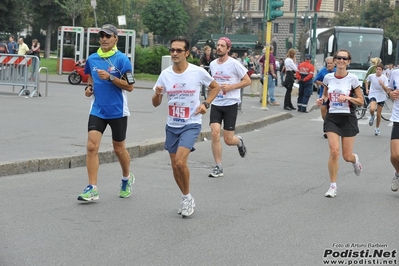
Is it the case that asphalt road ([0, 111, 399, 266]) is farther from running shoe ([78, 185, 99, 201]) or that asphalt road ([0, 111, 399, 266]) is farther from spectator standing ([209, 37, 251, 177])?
spectator standing ([209, 37, 251, 177])

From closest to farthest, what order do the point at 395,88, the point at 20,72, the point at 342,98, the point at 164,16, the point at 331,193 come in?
the point at 331,193, the point at 342,98, the point at 395,88, the point at 20,72, the point at 164,16

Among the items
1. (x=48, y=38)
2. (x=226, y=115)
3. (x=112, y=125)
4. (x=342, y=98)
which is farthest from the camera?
(x=48, y=38)

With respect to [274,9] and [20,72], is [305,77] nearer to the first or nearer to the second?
[274,9]

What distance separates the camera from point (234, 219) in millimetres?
8258

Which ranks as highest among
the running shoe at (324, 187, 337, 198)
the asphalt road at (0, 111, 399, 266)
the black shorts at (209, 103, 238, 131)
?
the black shorts at (209, 103, 238, 131)

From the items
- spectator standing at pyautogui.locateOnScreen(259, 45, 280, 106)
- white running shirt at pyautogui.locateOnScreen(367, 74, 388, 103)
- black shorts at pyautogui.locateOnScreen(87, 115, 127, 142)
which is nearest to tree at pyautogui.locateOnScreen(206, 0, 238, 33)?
spectator standing at pyautogui.locateOnScreen(259, 45, 280, 106)

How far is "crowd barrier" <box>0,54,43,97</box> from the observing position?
927 inches

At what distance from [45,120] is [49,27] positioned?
57.5m

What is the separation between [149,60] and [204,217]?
34.0m

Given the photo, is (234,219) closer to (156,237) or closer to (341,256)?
(156,237)

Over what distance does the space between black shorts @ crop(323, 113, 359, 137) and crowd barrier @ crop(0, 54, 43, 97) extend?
14.7 m

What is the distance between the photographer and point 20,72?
2378 cm

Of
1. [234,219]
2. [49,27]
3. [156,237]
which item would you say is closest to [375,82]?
[234,219]

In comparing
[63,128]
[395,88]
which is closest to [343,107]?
[395,88]
